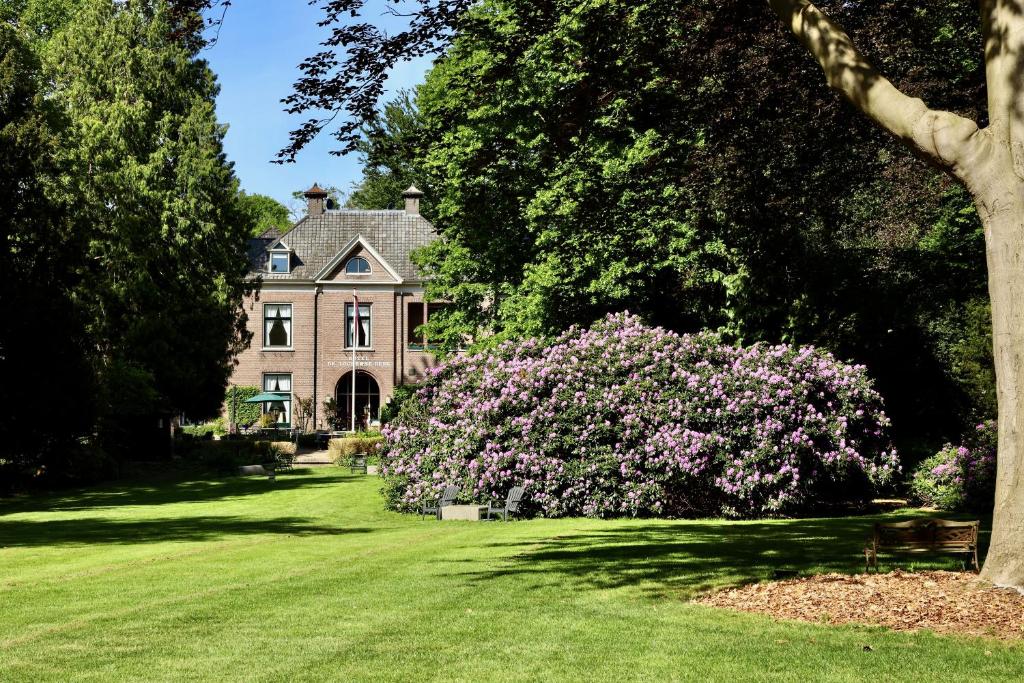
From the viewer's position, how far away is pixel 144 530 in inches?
707

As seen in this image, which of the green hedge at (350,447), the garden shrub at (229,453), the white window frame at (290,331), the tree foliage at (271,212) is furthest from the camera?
the tree foliage at (271,212)

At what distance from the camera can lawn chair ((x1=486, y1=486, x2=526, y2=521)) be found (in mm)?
19547

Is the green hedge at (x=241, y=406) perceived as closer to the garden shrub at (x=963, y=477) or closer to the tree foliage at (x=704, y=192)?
the tree foliage at (x=704, y=192)

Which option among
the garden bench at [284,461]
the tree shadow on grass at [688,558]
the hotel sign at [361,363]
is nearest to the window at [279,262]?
the hotel sign at [361,363]

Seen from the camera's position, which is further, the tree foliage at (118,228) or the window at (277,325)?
the window at (277,325)

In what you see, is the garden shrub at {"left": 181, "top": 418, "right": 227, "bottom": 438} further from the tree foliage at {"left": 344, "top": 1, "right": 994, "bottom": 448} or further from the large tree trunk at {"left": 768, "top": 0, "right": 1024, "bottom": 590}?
the large tree trunk at {"left": 768, "top": 0, "right": 1024, "bottom": 590}

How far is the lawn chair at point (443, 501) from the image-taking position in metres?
20.1

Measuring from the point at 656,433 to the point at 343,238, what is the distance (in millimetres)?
37586

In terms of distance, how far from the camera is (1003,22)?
908cm

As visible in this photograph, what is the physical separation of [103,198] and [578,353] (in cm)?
1982

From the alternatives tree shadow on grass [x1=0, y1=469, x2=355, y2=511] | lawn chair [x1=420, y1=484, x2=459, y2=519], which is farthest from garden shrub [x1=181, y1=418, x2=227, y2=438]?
lawn chair [x1=420, y1=484, x2=459, y2=519]

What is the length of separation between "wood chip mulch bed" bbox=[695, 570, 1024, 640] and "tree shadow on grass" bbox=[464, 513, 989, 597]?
2.10 feet

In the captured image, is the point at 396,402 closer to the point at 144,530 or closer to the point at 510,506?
the point at 510,506

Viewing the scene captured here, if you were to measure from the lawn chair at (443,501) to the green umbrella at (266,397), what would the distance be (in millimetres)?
30974
